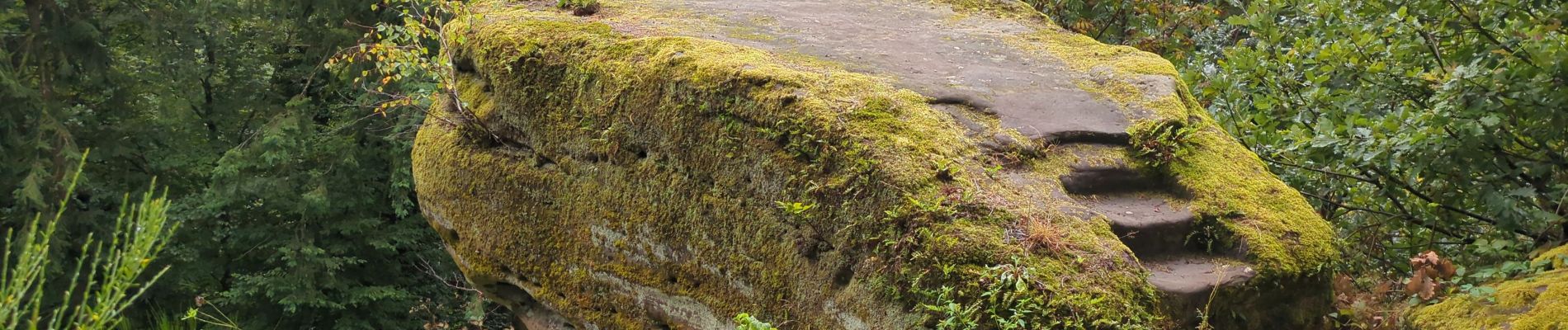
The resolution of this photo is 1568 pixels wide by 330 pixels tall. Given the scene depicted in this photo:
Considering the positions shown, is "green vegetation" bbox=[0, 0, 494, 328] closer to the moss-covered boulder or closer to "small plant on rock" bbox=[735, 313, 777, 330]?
"small plant on rock" bbox=[735, 313, 777, 330]

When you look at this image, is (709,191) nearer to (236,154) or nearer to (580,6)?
(580,6)

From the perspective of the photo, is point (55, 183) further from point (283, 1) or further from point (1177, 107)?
point (1177, 107)

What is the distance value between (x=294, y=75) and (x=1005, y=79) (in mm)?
13293

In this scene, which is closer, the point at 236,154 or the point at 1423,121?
the point at 1423,121

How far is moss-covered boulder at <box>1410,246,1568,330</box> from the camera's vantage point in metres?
3.43

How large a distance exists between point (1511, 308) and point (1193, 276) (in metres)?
1.06

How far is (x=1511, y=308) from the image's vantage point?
3.58 meters

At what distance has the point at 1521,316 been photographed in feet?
11.4

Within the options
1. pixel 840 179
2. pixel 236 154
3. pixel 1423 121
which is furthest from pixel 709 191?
pixel 236 154

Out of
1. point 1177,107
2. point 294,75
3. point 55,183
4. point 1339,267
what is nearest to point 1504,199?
point 1339,267

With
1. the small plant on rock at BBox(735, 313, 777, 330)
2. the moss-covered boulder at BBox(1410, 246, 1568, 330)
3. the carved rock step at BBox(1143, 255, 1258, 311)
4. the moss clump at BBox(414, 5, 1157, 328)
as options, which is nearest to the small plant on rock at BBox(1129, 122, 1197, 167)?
the carved rock step at BBox(1143, 255, 1258, 311)

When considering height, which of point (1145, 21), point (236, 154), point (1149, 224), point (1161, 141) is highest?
point (1161, 141)

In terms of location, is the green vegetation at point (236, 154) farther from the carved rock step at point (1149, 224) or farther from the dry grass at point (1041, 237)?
the dry grass at point (1041, 237)

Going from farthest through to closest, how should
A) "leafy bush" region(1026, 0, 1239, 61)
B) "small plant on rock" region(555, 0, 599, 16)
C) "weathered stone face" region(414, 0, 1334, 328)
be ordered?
"leafy bush" region(1026, 0, 1239, 61), "small plant on rock" region(555, 0, 599, 16), "weathered stone face" region(414, 0, 1334, 328)
